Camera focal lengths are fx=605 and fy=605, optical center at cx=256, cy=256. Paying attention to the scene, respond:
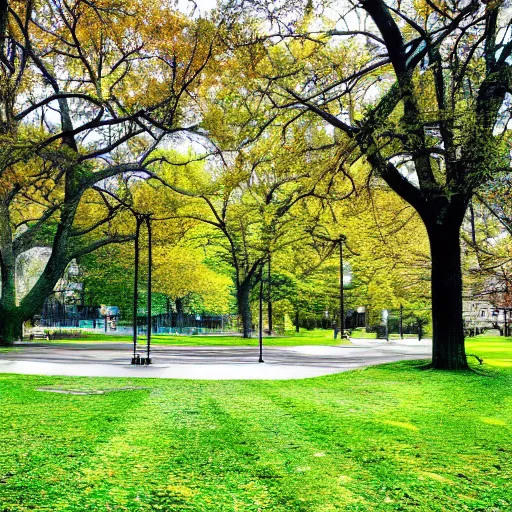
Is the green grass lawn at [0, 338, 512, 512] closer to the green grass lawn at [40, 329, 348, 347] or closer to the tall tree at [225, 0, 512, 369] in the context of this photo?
the tall tree at [225, 0, 512, 369]

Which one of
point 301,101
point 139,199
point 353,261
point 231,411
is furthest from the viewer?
point 353,261

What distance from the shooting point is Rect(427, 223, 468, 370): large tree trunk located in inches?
579

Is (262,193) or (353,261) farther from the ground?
(262,193)

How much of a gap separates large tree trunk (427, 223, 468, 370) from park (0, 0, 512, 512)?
2.1 inches

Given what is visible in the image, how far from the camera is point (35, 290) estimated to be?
77.0 feet

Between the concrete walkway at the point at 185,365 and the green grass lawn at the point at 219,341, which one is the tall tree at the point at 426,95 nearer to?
the concrete walkway at the point at 185,365

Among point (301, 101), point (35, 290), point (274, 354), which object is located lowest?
point (274, 354)

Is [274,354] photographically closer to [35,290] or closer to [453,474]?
[35,290]

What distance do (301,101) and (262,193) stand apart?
16916mm

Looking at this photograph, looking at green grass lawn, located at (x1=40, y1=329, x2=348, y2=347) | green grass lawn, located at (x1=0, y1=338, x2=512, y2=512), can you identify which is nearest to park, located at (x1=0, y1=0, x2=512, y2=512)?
green grass lawn, located at (x1=0, y1=338, x2=512, y2=512)

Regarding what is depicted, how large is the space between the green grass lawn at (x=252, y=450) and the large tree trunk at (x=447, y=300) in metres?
4.18

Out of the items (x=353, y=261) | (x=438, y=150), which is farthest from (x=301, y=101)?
(x=353, y=261)

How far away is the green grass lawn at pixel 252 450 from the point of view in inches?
165

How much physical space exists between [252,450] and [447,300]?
33.9ft
